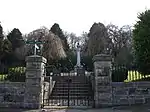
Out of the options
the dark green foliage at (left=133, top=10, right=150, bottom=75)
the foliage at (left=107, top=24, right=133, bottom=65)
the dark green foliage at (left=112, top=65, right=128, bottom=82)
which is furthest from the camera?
the foliage at (left=107, top=24, right=133, bottom=65)

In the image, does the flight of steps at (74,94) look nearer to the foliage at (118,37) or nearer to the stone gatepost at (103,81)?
the stone gatepost at (103,81)

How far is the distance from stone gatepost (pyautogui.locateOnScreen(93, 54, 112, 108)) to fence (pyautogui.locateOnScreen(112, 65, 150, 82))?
1.21 m

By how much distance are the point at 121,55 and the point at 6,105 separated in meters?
25.9

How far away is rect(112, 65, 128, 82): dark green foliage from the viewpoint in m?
11.9

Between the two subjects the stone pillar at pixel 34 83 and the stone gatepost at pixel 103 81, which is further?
the stone pillar at pixel 34 83

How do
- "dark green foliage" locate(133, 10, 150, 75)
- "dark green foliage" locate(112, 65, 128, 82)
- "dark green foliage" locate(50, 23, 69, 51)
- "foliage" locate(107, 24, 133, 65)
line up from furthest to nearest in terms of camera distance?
"dark green foliage" locate(50, 23, 69, 51) < "foliage" locate(107, 24, 133, 65) < "dark green foliage" locate(112, 65, 128, 82) < "dark green foliage" locate(133, 10, 150, 75)

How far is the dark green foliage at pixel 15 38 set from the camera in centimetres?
4638

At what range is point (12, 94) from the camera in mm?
11086

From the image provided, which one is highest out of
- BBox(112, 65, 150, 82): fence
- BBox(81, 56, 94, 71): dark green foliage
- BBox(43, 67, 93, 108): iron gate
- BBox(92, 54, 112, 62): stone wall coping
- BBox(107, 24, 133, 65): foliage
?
BBox(107, 24, 133, 65): foliage

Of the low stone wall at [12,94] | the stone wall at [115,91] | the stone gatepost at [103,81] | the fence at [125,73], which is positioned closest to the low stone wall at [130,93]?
the stone wall at [115,91]

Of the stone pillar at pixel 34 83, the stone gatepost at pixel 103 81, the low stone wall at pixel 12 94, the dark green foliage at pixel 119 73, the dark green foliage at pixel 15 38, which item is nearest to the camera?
the stone gatepost at pixel 103 81

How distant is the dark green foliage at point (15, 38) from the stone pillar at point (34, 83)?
118ft

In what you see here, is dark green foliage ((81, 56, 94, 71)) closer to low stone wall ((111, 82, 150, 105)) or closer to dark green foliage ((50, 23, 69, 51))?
dark green foliage ((50, 23, 69, 51))

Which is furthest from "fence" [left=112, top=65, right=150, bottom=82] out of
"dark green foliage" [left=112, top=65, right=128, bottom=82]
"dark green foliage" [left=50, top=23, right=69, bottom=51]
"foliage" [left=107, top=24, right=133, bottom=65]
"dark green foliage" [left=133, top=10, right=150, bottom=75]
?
"dark green foliage" [left=50, top=23, right=69, bottom=51]
